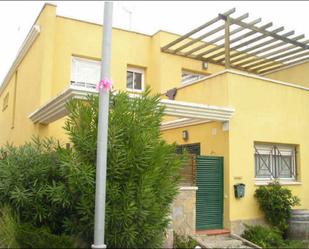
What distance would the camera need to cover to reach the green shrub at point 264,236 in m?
9.65

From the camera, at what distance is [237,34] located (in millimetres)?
13055

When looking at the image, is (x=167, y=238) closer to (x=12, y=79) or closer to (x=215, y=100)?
(x=215, y=100)

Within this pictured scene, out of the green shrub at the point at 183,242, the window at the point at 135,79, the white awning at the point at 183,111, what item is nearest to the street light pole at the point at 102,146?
the green shrub at the point at 183,242

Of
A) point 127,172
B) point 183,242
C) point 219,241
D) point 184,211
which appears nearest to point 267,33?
point 184,211

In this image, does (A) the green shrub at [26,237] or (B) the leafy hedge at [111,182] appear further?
(B) the leafy hedge at [111,182]

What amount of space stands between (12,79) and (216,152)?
39.7 feet

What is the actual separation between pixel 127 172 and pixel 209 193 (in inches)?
175

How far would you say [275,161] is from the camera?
38.7 ft

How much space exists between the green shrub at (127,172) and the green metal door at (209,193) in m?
3.26

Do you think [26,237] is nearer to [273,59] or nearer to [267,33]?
[267,33]

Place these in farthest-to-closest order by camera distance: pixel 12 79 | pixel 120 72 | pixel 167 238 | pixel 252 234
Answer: pixel 12 79, pixel 120 72, pixel 252 234, pixel 167 238

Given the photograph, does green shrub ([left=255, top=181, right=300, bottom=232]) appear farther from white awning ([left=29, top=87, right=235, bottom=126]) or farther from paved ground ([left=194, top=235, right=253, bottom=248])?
white awning ([left=29, top=87, right=235, bottom=126])

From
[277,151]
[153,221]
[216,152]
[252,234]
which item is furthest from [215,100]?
[153,221]

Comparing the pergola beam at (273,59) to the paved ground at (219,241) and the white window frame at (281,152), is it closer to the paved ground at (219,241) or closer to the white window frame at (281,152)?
the white window frame at (281,152)
